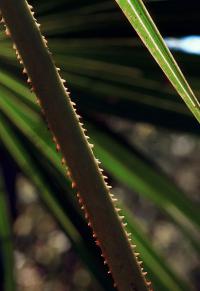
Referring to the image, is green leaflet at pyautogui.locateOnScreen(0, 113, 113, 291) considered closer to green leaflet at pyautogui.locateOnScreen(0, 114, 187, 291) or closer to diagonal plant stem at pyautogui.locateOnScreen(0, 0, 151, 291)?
green leaflet at pyautogui.locateOnScreen(0, 114, 187, 291)

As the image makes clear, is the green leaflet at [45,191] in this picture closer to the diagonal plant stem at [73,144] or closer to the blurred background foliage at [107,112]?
the blurred background foliage at [107,112]

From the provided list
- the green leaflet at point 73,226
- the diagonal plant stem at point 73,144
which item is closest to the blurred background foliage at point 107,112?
the green leaflet at point 73,226

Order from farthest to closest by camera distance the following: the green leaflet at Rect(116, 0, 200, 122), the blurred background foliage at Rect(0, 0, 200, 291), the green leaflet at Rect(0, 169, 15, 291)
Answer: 1. the green leaflet at Rect(0, 169, 15, 291)
2. the blurred background foliage at Rect(0, 0, 200, 291)
3. the green leaflet at Rect(116, 0, 200, 122)

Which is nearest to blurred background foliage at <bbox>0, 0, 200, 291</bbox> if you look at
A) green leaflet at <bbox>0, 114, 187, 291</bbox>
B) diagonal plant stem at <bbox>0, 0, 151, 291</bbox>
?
green leaflet at <bbox>0, 114, 187, 291</bbox>

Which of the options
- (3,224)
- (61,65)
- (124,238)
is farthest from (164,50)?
(3,224)

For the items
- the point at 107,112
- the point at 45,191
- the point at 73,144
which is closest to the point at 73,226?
the point at 45,191

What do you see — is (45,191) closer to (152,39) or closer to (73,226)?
(73,226)

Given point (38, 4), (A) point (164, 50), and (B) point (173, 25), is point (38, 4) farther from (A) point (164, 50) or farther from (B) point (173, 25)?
(A) point (164, 50)
